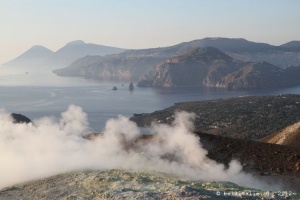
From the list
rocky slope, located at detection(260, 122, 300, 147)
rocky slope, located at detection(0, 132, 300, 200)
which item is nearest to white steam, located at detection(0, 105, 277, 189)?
rocky slope, located at detection(0, 132, 300, 200)

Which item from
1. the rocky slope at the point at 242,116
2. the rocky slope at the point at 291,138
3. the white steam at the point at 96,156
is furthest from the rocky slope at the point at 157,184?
the rocky slope at the point at 242,116

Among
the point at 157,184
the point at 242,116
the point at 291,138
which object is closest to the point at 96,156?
the point at 157,184

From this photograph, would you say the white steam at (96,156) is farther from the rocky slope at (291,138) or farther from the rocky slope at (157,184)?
the rocky slope at (291,138)

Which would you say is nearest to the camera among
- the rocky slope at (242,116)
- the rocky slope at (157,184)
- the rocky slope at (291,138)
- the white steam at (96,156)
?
the rocky slope at (157,184)

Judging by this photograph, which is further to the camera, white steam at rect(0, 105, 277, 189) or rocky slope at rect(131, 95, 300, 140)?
rocky slope at rect(131, 95, 300, 140)

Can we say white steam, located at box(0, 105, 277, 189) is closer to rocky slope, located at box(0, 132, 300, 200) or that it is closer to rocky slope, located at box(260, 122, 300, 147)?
rocky slope, located at box(0, 132, 300, 200)

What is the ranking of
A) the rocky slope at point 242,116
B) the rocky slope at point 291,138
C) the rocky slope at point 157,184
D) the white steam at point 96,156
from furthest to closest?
the rocky slope at point 242,116 < the rocky slope at point 291,138 < the white steam at point 96,156 < the rocky slope at point 157,184

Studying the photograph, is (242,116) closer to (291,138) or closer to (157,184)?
(291,138)

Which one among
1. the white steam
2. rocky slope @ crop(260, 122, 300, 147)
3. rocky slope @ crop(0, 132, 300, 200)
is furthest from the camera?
rocky slope @ crop(260, 122, 300, 147)

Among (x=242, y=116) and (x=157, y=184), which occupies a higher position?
(x=157, y=184)
